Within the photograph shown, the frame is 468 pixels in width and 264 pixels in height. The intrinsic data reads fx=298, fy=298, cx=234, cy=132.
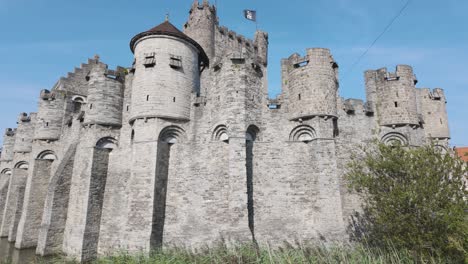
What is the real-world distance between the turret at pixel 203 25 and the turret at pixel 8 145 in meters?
22.9

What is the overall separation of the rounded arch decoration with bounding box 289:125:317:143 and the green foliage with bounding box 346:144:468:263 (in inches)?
202

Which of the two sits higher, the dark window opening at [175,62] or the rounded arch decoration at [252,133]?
the dark window opening at [175,62]

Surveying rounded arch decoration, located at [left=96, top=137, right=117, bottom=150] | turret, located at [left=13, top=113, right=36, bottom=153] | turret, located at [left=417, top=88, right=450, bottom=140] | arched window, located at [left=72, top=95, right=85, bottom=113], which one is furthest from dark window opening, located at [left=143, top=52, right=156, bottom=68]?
turret, located at [left=13, top=113, right=36, bottom=153]

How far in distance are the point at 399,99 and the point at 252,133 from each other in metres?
8.19

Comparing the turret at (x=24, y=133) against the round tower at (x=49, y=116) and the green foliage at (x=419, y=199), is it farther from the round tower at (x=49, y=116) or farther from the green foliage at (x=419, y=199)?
the green foliage at (x=419, y=199)

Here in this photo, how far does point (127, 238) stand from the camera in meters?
14.0

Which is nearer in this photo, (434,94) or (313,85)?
(313,85)

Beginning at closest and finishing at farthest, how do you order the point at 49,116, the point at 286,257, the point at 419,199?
1. the point at 286,257
2. the point at 419,199
3. the point at 49,116

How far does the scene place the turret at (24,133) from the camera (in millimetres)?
26953

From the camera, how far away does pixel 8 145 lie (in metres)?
31.9

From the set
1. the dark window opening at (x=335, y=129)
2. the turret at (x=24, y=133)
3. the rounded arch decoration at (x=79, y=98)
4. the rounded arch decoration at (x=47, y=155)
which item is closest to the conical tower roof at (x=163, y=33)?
the dark window opening at (x=335, y=129)

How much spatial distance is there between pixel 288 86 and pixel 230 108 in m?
3.72

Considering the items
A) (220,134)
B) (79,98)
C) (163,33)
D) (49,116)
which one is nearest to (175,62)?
(163,33)

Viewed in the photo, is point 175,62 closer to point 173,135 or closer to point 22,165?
point 173,135
